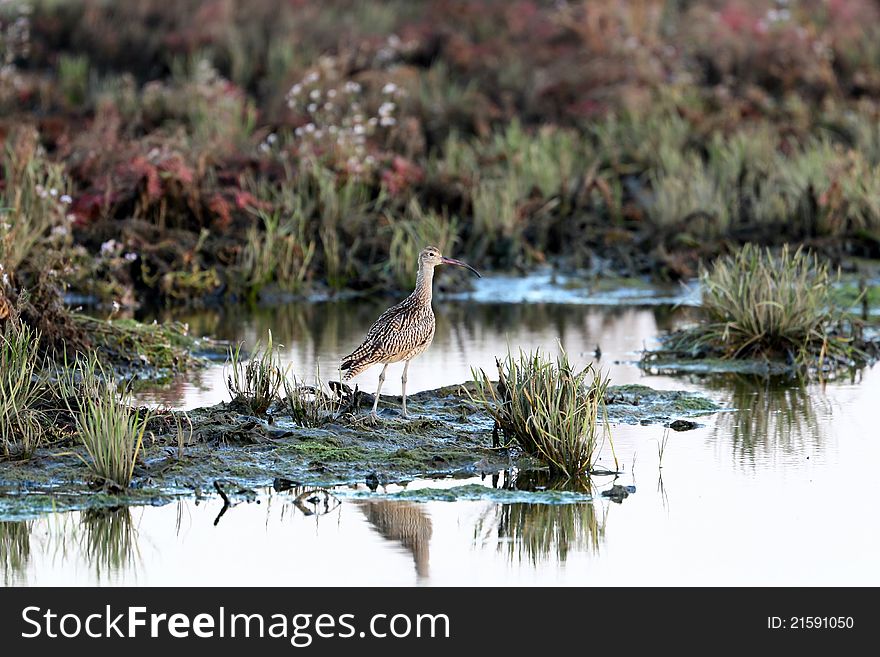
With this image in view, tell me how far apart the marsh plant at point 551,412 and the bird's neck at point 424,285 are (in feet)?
3.07

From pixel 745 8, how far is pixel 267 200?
14321 mm

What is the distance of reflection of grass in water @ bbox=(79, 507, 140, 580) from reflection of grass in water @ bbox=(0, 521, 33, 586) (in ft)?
0.84

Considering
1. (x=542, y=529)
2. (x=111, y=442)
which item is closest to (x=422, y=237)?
(x=111, y=442)

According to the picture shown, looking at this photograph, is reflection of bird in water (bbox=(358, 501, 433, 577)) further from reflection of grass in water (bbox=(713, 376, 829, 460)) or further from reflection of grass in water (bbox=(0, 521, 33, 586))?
reflection of grass in water (bbox=(713, 376, 829, 460))

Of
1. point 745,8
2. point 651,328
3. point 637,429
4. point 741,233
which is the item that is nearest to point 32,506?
point 637,429

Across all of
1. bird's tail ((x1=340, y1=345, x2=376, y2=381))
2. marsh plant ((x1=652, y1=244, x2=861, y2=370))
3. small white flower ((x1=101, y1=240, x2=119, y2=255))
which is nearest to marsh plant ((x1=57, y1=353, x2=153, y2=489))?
bird's tail ((x1=340, y1=345, x2=376, y2=381))

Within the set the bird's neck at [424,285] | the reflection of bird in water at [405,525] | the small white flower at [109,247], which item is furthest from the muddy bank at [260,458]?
the small white flower at [109,247]

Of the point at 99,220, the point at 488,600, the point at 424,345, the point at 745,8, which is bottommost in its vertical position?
the point at 488,600

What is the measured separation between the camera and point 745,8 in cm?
3050

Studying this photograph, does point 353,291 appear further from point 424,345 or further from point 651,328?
point 424,345

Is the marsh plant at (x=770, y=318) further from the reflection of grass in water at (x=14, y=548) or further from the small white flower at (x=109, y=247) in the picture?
the reflection of grass in water at (x=14, y=548)

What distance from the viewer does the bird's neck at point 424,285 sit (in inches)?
429

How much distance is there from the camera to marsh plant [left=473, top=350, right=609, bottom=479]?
9500 mm

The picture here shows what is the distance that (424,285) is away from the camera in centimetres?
1098
